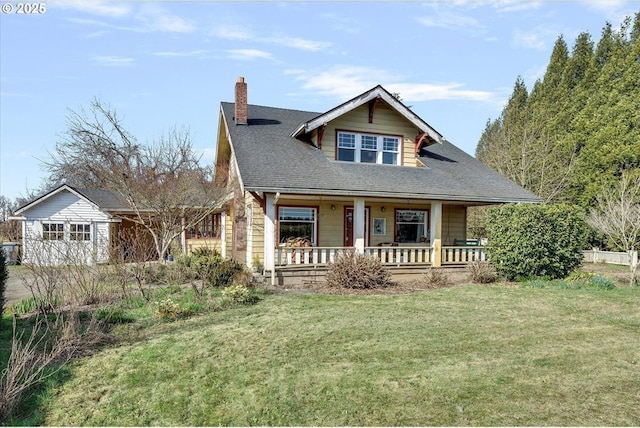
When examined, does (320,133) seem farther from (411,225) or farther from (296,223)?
(411,225)

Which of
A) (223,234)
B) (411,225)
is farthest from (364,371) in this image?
(223,234)

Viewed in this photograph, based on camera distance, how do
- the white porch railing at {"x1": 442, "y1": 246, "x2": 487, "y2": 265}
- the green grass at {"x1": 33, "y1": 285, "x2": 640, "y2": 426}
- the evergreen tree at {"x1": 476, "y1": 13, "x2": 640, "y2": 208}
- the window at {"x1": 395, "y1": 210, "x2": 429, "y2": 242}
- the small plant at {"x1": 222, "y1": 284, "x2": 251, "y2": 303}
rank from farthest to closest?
the evergreen tree at {"x1": 476, "y1": 13, "x2": 640, "y2": 208}
the window at {"x1": 395, "y1": 210, "x2": 429, "y2": 242}
the white porch railing at {"x1": 442, "y1": 246, "x2": 487, "y2": 265}
the small plant at {"x1": 222, "y1": 284, "x2": 251, "y2": 303}
the green grass at {"x1": 33, "y1": 285, "x2": 640, "y2": 426}

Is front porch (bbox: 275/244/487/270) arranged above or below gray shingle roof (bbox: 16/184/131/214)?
below

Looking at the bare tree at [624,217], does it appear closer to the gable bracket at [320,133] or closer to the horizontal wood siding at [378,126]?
the horizontal wood siding at [378,126]

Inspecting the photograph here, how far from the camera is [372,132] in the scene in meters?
16.2

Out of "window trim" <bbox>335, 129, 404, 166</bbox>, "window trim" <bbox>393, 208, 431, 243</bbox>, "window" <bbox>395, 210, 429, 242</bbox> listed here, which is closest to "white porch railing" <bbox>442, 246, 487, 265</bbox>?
"window trim" <bbox>393, 208, 431, 243</bbox>

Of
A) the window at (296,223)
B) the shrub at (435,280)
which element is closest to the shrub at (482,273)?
the shrub at (435,280)

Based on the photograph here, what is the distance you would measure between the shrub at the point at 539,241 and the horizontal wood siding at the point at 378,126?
4.88 m

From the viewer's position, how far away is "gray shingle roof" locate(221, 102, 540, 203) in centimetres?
1280

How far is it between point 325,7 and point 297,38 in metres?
1.02

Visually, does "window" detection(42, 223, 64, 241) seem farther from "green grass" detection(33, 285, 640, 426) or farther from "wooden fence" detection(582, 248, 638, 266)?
"wooden fence" detection(582, 248, 638, 266)

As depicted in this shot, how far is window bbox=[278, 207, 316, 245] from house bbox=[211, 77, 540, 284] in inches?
1.5

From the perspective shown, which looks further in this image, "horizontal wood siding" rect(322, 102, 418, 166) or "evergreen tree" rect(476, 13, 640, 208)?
"evergreen tree" rect(476, 13, 640, 208)

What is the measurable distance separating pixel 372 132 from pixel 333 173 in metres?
3.19
